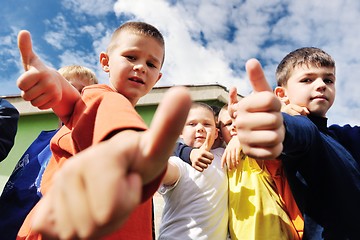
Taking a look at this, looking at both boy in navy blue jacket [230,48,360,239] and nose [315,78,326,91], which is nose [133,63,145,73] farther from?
nose [315,78,326,91]

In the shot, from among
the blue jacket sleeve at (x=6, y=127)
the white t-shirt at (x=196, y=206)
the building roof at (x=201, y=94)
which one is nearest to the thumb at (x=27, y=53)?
the blue jacket sleeve at (x=6, y=127)

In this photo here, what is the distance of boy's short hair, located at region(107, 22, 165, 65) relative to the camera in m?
1.47

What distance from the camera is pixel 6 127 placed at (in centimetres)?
179

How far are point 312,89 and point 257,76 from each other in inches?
36.1

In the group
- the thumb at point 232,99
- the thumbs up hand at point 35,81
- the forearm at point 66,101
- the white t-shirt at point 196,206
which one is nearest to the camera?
the thumbs up hand at point 35,81

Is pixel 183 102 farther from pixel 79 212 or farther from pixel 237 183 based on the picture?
pixel 237 183

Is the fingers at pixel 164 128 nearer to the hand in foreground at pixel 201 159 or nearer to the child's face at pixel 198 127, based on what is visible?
the hand in foreground at pixel 201 159

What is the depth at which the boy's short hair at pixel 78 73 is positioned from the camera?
238 centimetres

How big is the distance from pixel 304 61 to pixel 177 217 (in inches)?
44.5

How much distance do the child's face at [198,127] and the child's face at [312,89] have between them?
0.71 metres

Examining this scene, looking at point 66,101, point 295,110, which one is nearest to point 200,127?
point 295,110

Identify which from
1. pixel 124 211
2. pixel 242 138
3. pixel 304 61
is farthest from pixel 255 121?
pixel 304 61

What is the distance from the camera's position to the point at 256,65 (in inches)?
36.3

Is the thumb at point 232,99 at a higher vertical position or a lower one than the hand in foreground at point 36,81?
higher
